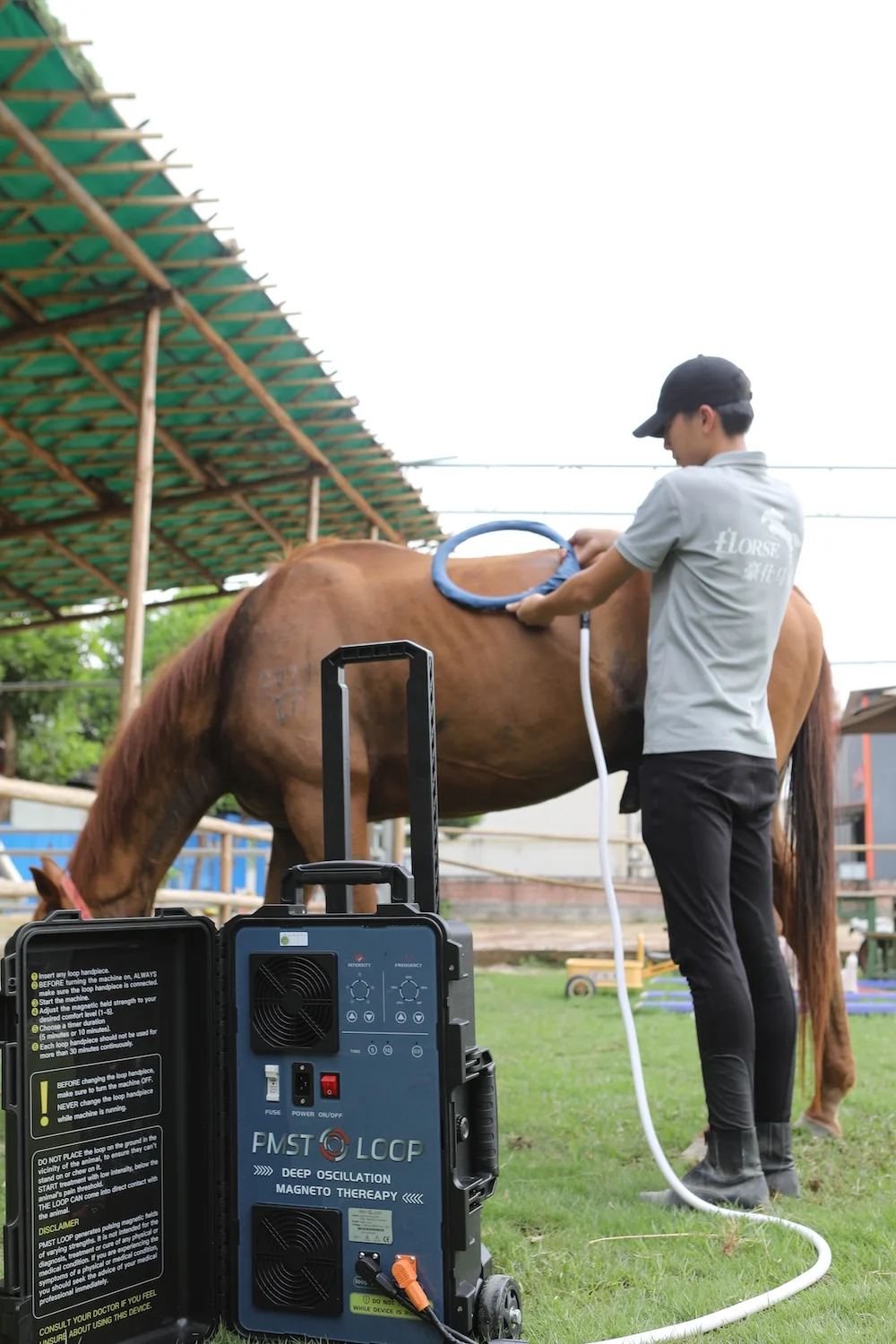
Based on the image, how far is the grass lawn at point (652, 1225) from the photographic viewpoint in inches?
68.6

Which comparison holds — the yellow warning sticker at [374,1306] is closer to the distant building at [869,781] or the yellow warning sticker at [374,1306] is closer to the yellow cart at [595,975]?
the yellow cart at [595,975]

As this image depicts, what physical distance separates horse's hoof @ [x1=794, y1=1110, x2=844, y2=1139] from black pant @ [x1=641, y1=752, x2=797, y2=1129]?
61 cm

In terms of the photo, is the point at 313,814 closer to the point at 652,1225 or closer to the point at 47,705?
the point at 652,1225

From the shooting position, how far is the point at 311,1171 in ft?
5.33

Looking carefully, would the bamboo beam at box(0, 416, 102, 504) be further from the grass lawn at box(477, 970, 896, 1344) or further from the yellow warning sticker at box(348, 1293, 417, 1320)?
the yellow warning sticker at box(348, 1293, 417, 1320)

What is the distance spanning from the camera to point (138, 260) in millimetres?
6590

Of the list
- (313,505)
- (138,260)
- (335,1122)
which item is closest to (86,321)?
(138,260)

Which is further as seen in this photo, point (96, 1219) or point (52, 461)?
point (52, 461)

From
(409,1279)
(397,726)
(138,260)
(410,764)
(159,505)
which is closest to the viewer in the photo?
(409,1279)

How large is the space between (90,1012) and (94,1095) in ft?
0.35

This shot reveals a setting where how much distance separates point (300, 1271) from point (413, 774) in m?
0.70

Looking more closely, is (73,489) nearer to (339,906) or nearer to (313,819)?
(313,819)

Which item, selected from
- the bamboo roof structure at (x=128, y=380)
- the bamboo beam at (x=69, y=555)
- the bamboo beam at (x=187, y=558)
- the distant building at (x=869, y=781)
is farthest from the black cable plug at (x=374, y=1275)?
the bamboo beam at (x=69, y=555)

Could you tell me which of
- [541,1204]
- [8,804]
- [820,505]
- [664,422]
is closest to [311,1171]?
[541,1204]
